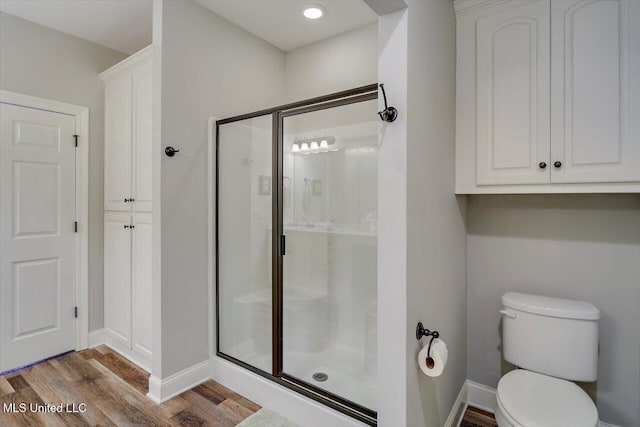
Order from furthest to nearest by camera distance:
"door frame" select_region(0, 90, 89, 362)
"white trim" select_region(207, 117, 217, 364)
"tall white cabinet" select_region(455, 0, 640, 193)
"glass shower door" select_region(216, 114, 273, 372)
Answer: "door frame" select_region(0, 90, 89, 362) < "white trim" select_region(207, 117, 217, 364) < "glass shower door" select_region(216, 114, 273, 372) < "tall white cabinet" select_region(455, 0, 640, 193)

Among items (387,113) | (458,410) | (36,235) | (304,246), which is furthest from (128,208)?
(458,410)

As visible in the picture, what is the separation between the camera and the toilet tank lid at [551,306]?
1608 mm

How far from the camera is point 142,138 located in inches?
96.2

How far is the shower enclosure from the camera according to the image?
177cm

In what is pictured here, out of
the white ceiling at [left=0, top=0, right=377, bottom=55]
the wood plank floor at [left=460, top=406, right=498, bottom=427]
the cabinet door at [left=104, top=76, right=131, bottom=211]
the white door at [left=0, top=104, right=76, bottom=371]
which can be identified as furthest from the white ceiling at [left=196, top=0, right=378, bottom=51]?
the wood plank floor at [left=460, top=406, right=498, bottom=427]

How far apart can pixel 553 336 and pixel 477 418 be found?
28.5 inches

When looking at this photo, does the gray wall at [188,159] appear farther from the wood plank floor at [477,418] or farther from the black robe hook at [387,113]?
the wood plank floor at [477,418]

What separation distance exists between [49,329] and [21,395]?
629 mm

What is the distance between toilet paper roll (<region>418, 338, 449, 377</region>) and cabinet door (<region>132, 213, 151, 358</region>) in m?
2.00

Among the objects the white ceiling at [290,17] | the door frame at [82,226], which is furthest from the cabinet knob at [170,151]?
the door frame at [82,226]

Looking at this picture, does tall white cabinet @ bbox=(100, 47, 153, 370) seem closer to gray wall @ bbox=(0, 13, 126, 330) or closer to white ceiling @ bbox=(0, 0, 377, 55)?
gray wall @ bbox=(0, 13, 126, 330)

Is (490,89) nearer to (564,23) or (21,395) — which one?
(564,23)

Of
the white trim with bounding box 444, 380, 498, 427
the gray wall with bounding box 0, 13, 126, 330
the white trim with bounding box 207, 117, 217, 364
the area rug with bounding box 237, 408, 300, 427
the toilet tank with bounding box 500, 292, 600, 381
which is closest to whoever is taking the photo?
the toilet tank with bounding box 500, 292, 600, 381

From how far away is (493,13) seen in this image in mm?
1747
